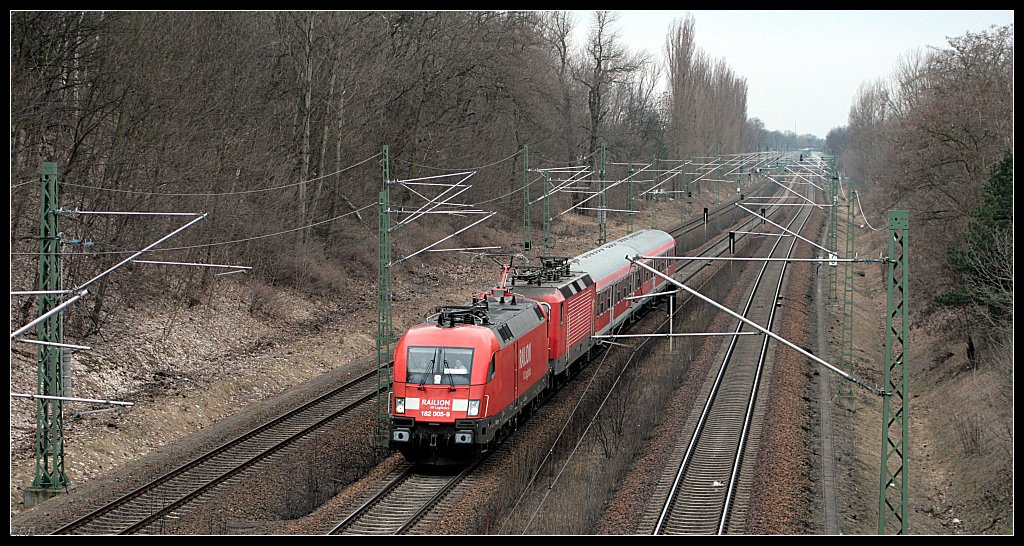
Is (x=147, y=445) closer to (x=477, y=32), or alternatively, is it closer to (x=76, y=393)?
(x=76, y=393)

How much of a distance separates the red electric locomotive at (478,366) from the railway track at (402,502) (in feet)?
1.66

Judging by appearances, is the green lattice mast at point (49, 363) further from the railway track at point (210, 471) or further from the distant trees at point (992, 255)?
the distant trees at point (992, 255)

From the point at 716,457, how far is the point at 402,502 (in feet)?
23.9

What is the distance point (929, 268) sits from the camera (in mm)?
38000

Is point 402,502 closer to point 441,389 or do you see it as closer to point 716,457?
point 441,389

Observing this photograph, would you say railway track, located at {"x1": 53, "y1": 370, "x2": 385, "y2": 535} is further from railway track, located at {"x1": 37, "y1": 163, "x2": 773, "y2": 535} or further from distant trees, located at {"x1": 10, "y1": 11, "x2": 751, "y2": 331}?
distant trees, located at {"x1": 10, "y1": 11, "x2": 751, "y2": 331}

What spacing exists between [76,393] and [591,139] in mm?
54354

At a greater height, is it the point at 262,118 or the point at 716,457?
the point at 262,118

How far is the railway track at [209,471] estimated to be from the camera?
17.1m

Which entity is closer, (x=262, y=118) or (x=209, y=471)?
(x=209, y=471)

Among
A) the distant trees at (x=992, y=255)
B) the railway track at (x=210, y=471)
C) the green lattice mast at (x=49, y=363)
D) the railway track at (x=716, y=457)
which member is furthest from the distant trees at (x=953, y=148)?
the green lattice mast at (x=49, y=363)

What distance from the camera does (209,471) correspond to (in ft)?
66.3

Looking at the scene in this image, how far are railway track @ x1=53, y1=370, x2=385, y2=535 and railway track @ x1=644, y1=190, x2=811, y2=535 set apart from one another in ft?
27.7

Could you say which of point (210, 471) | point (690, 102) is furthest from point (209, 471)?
point (690, 102)
